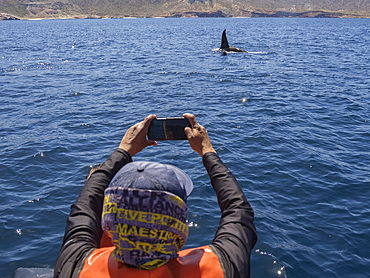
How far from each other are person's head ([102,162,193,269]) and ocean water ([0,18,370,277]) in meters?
4.75

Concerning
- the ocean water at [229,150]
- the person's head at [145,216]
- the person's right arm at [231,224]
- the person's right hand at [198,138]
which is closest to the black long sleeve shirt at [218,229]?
the person's right arm at [231,224]

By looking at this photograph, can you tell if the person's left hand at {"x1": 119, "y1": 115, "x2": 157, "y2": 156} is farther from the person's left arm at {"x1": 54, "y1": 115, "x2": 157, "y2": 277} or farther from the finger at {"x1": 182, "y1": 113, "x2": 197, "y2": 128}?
the finger at {"x1": 182, "y1": 113, "x2": 197, "y2": 128}

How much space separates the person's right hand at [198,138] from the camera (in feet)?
10.1

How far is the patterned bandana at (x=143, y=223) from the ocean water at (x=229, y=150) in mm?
4741

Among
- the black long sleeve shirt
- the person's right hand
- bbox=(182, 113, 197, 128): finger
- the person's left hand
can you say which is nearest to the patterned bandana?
the black long sleeve shirt

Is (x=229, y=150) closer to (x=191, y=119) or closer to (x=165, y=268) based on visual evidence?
(x=191, y=119)

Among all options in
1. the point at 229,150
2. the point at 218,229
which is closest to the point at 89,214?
the point at 218,229

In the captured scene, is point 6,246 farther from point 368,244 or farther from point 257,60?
point 257,60

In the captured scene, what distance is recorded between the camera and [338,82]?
76.2 feet

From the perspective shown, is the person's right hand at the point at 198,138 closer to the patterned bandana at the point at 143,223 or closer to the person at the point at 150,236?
the person at the point at 150,236

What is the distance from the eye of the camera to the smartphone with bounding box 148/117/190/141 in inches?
131

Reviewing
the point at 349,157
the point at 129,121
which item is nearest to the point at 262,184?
the point at 349,157

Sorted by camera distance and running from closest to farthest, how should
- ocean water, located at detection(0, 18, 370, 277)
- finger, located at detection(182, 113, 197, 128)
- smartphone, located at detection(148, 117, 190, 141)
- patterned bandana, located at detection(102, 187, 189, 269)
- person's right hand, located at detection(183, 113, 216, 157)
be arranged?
patterned bandana, located at detection(102, 187, 189, 269) → person's right hand, located at detection(183, 113, 216, 157) → finger, located at detection(182, 113, 197, 128) → smartphone, located at detection(148, 117, 190, 141) → ocean water, located at detection(0, 18, 370, 277)

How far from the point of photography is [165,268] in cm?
213
